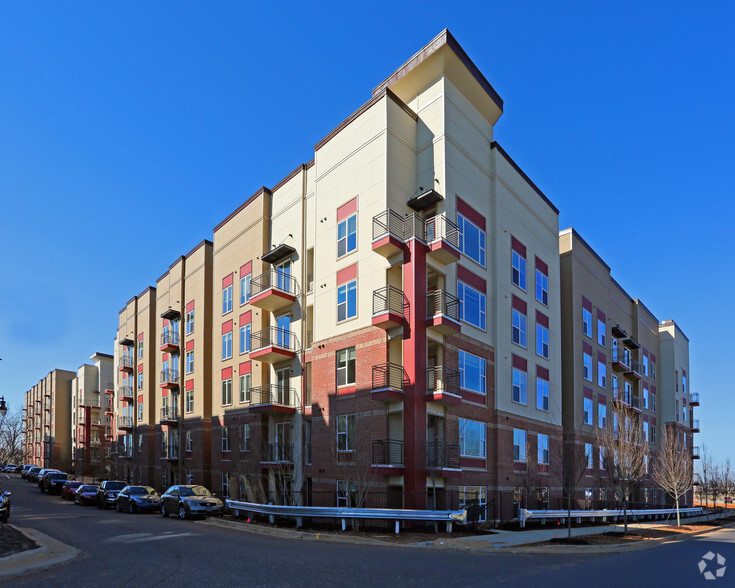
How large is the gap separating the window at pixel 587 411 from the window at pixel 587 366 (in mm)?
1550

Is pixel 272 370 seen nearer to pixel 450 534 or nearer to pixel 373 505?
pixel 373 505

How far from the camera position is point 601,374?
4659 cm

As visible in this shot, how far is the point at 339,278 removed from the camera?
31.3 metres

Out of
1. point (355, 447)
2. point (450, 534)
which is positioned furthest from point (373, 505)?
point (450, 534)

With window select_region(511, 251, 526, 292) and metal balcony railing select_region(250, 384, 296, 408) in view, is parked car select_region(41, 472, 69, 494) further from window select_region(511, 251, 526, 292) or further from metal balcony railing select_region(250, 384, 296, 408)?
window select_region(511, 251, 526, 292)

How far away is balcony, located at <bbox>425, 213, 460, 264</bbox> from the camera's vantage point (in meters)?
28.0

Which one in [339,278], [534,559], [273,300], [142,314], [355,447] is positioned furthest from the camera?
[142,314]

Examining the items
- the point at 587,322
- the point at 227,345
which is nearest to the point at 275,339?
the point at 227,345

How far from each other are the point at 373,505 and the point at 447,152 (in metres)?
16.7

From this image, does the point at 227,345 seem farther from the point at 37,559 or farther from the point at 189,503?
the point at 37,559

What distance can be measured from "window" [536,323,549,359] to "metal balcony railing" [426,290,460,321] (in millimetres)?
10798

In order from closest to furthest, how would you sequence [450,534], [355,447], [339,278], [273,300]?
[450,534], [355,447], [339,278], [273,300]

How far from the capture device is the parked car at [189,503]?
1136 inches

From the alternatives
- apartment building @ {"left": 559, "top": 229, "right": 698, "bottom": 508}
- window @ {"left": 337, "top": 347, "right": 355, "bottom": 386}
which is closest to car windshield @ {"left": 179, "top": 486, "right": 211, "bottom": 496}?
window @ {"left": 337, "top": 347, "right": 355, "bottom": 386}
